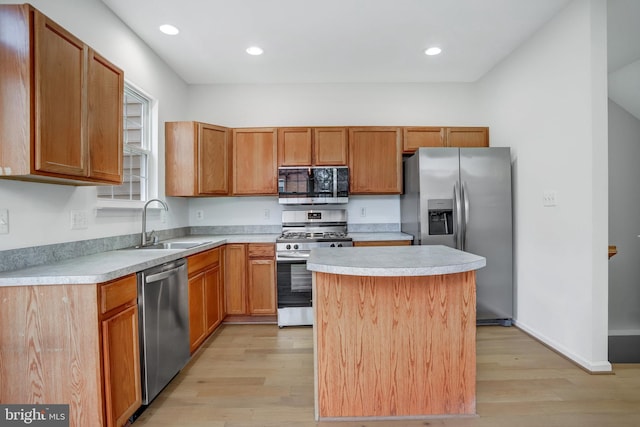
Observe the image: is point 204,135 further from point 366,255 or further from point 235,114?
point 366,255

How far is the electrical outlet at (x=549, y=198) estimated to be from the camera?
2629 mm

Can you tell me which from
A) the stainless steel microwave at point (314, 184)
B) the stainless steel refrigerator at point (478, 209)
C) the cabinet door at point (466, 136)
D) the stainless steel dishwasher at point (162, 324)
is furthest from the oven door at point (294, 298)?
the cabinet door at point (466, 136)

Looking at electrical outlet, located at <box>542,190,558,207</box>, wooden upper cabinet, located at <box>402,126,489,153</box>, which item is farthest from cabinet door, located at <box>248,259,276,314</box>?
electrical outlet, located at <box>542,190,558,207</box>

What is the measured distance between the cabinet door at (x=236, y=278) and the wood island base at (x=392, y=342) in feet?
5.99

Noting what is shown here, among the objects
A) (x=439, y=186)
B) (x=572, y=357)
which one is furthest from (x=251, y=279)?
(x=572, y=357)

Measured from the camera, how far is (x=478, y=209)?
3178mm

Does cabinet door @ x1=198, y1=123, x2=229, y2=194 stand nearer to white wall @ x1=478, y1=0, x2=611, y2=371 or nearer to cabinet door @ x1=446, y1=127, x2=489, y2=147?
cabinet door @ x1=446, y1=127, x2=489, y2=147

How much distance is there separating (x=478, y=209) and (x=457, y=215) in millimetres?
231

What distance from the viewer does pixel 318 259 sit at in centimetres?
179

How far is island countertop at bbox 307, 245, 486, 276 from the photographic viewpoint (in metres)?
1.52

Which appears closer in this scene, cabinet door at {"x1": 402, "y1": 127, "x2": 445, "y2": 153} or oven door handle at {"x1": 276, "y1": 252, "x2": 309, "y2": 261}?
oven door handle at {"x1": 276, "y1": 252, "x2": 309, "y2": 261}

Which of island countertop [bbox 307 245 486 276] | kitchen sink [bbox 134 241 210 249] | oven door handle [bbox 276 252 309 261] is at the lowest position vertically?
oven door handle [bbox 276 252 309 261]

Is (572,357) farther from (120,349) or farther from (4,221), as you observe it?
(4,221)

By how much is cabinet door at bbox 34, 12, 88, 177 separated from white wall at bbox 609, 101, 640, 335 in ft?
15.1
